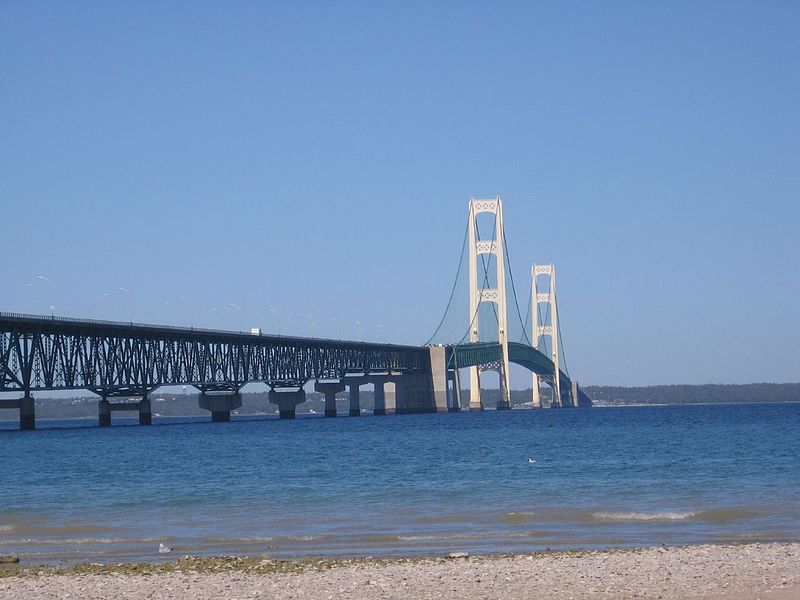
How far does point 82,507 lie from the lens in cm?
3086

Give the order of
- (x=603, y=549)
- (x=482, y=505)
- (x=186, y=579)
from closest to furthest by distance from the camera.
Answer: (x=186, y=579) < (x=603, y=549) < (x=482, y=505)

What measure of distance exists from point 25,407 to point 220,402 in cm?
2922

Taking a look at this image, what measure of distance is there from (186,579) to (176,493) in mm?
16728

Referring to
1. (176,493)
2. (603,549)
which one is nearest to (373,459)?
(176,493)

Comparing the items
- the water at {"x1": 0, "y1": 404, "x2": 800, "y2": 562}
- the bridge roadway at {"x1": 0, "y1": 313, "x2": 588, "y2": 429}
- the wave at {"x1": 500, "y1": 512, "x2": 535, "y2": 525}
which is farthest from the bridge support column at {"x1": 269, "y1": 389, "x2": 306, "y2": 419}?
the wave at {"x1": 500, "y1": 512, "x2": 535, "y2": 525}

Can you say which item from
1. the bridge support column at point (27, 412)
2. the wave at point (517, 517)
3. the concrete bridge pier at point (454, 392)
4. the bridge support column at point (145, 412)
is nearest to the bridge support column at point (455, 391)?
the concrete bridge pier at point (454, 392)

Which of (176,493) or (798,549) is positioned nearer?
(798,549)

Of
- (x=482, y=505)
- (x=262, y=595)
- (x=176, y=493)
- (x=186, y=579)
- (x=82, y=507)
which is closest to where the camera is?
(x=262, y=595)

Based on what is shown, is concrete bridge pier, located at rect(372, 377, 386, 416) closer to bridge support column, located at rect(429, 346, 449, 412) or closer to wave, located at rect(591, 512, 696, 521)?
bridge support column, located at rect(429, 346, 449, 412)

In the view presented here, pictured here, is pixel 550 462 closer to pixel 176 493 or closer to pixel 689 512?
pixel 176 493

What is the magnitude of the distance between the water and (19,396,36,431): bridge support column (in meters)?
35.0

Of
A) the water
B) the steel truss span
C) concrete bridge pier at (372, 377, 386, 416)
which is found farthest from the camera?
concrete bridge pier at (372, 377, 386, 416)

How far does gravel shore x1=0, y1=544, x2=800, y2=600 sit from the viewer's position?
16.2 meters

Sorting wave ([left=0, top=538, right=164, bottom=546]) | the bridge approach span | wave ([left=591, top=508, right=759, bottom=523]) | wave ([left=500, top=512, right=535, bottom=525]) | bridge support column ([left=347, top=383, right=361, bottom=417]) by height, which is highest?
the bridge approach span
